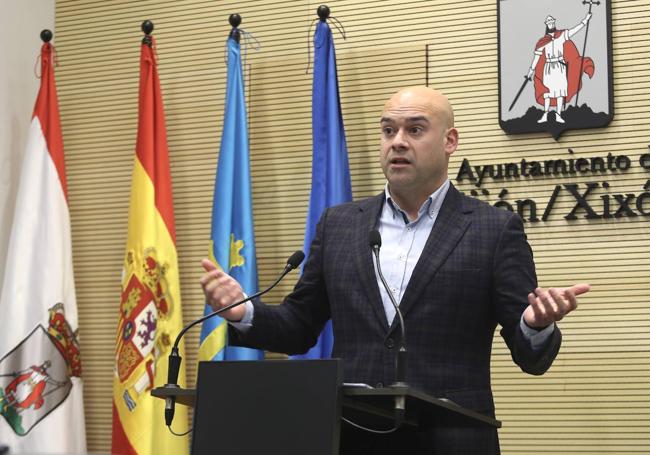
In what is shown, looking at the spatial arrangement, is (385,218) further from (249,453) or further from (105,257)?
(105,257)

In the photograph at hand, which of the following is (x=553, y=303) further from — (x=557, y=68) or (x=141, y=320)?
(x=141, y=320)

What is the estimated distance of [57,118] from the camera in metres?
5.12

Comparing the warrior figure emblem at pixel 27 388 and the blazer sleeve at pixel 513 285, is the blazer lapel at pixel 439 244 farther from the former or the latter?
the warrior figure emblem at pixel 27 388

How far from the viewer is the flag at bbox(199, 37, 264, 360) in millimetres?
4605

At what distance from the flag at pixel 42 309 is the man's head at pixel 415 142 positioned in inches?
90.2

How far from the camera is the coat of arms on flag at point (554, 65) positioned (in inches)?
170

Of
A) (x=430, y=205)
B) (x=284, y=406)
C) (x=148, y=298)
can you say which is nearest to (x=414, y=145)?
(x=430, y=205)

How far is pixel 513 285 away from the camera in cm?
303

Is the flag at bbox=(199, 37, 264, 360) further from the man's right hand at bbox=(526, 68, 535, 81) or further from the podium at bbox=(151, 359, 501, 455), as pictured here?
the podium at bbox=(151, 359, 501, 455)

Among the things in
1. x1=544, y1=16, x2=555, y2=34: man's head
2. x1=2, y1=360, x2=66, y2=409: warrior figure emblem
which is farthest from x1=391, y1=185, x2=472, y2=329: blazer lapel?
x1=2, y1=360, x2=66, y2=409: warrior figure emblem

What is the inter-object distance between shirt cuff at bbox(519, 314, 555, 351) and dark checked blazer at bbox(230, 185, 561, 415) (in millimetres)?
33

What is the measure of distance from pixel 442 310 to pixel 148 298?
6.97 feet

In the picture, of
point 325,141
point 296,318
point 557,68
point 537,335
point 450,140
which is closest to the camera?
point 537,335

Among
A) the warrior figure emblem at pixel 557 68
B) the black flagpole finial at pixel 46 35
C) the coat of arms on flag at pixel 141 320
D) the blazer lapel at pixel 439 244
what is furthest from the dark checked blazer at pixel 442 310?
the black flagpole finial at pixel 46 35
